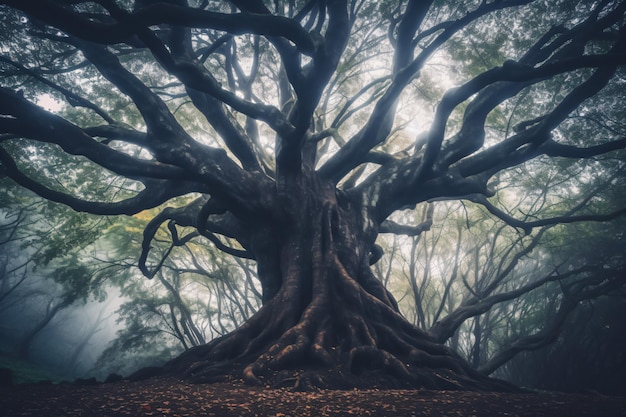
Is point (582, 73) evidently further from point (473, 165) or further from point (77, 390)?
point (77, 390)

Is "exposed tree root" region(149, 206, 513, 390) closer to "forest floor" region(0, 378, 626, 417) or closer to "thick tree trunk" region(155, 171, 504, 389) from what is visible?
"thick tree trunk" region(155, 171, 504, 389)

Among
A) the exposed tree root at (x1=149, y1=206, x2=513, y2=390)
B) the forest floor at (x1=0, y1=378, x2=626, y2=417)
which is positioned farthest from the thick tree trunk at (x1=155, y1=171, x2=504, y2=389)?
the forest floor at (x1=0, y1=378, x2=626, y2=417)

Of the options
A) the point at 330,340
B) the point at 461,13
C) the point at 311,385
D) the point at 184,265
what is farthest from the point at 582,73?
the point at 184,265

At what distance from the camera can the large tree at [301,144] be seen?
4098mm

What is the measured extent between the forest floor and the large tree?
1.70ft

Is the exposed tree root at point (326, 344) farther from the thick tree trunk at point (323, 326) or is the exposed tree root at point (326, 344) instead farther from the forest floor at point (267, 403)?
the forest floor at point (267, 403)

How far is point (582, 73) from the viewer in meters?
9.22

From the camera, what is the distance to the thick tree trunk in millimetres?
4020

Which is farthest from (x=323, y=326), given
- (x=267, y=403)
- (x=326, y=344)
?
(x=267, y=403)

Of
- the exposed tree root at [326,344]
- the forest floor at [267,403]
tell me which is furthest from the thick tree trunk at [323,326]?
the forest floor at [267,403]

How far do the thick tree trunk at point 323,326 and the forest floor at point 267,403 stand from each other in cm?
47

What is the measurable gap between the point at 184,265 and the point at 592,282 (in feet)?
63.2

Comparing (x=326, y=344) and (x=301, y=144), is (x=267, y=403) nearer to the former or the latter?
(x=326, y=344)

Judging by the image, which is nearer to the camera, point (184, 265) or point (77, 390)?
point (77, 390)
